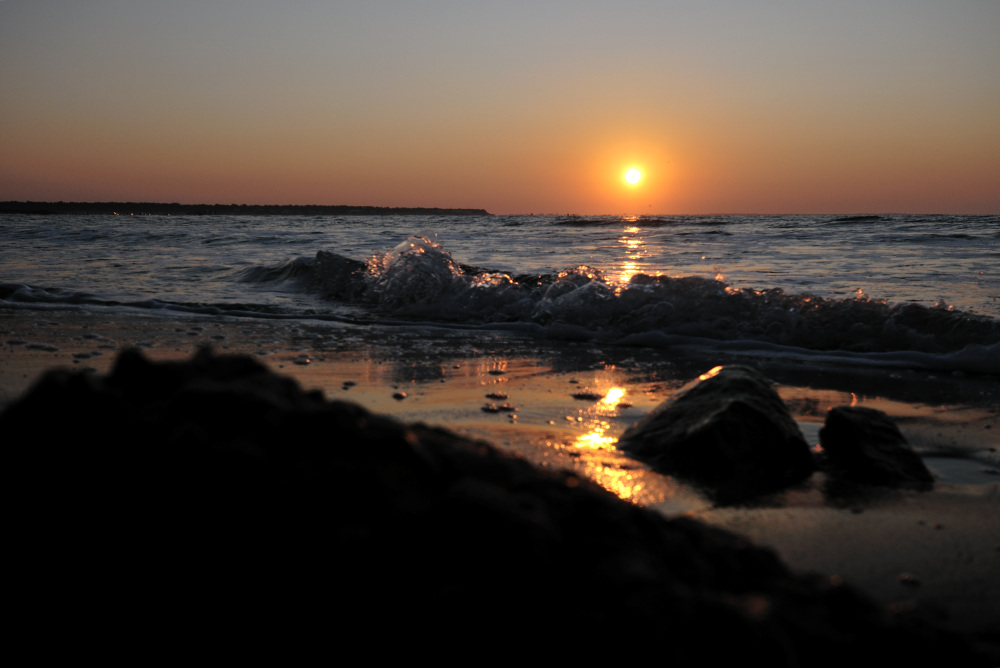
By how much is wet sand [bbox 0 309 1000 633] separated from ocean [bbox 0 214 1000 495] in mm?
24

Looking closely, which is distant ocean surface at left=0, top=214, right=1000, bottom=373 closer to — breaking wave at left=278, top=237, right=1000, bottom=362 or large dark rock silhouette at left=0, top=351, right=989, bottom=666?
breaking wave at left=278, top=237, right=1000, bottom=362

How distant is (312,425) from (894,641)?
98 cm

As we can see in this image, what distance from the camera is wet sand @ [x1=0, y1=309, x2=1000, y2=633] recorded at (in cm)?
169

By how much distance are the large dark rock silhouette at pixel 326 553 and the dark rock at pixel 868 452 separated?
4.07ft

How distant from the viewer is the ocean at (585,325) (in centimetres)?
326

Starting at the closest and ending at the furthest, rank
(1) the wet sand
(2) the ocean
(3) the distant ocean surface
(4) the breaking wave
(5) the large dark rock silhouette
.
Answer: (5) the large dark rock silhouette
(1) the wet sand
(2) the ocean
(4) the breaking wave
(3) the distant ocean surface

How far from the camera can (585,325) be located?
5.68 meters

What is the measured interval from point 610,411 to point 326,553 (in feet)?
7.48

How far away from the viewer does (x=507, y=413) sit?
119 inches

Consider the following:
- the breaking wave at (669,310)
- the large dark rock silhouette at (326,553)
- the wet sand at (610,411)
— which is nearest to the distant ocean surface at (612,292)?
the breaking wave at (669,310)

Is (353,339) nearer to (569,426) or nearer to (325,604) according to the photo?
(569,426)

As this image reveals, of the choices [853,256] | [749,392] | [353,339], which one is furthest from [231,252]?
[749,392]

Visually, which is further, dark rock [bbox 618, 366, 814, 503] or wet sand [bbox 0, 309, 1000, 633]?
dark rock [bbox 618, 366, 814, 503]

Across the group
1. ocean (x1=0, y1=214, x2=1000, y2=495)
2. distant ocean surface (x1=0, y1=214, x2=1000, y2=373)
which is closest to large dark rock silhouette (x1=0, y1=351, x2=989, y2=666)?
ocean (x1=0, y1=214, x2=1000, y2=495)
